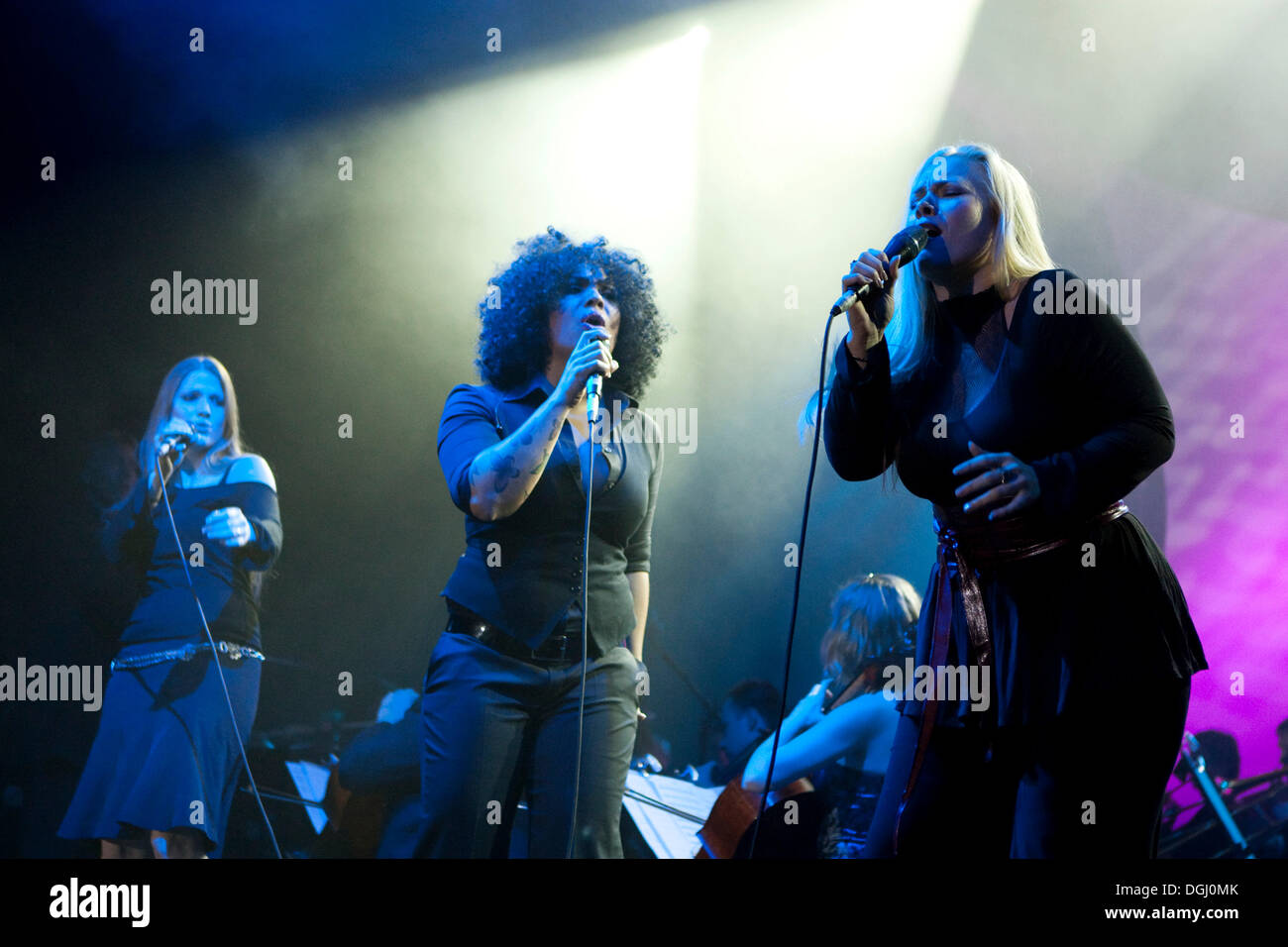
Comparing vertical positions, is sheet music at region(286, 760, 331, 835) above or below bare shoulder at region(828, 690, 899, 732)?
below

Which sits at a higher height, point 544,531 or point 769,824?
point 544,531

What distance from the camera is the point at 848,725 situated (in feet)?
8.30

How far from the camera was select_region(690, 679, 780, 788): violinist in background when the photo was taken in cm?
260

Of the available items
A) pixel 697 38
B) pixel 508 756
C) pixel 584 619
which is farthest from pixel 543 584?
pixel 697 38

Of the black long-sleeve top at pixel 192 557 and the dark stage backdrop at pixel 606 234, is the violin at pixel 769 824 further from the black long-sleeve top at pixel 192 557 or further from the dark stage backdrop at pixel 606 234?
the black long-sleeve top at pixel 192 557

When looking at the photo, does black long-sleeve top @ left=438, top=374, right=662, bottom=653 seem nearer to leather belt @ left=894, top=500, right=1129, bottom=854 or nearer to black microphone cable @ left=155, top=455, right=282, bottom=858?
black microphone cable @ left=155, top=455, right=282, bottom=858

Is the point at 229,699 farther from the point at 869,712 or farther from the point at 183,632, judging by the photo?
the point at 869,712

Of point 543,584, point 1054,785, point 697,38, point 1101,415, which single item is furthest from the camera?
point 697,38

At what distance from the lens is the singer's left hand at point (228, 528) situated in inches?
103

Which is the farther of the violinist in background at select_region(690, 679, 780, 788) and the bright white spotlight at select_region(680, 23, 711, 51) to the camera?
the bright white spotlight at select_region(680, 23, 711, 51)

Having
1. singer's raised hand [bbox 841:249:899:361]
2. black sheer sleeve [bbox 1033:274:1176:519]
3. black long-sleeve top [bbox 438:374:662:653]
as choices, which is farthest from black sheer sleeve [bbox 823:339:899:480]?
black long-sleeve top [bbox 438:374:662:653]

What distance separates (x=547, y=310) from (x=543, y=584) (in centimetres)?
71

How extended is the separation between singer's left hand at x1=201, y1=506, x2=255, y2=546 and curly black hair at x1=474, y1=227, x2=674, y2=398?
0.73 m

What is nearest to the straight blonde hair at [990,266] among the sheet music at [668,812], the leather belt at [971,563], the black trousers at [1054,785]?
the leather belt at [971,563]
